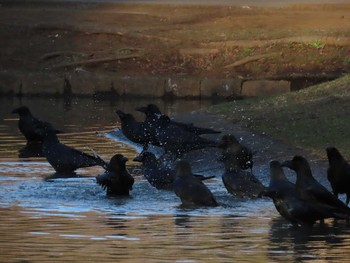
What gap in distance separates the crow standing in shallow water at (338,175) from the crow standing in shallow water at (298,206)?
86 cm

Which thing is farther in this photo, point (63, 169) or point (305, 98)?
point (305, 98)

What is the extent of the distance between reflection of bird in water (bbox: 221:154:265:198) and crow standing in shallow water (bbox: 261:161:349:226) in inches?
42.8

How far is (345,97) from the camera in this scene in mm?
17891

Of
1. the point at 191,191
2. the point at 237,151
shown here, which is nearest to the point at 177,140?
the point at 237,151

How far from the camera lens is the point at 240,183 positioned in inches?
A: 489

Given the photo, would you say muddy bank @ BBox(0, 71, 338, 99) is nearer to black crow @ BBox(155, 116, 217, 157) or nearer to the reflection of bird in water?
black crow @ BBox(155, 116, 217, 157)

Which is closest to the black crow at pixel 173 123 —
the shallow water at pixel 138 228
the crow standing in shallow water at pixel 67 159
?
the shallow water at pixel 138 228

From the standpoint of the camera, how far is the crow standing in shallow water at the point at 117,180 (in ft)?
41.9

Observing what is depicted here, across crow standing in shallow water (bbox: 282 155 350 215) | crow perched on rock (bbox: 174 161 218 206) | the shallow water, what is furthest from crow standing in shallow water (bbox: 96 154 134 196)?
crow standing in shallow water (bbox: 282 155 350 215)

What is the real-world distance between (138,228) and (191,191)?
1319mm

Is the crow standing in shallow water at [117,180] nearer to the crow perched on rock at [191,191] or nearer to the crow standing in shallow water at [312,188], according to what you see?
the crow perched on rock at [191,191]

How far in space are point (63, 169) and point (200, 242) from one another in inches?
199

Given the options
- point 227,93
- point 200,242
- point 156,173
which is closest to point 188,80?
point 227,93

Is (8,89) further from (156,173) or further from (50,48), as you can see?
(156,173)
